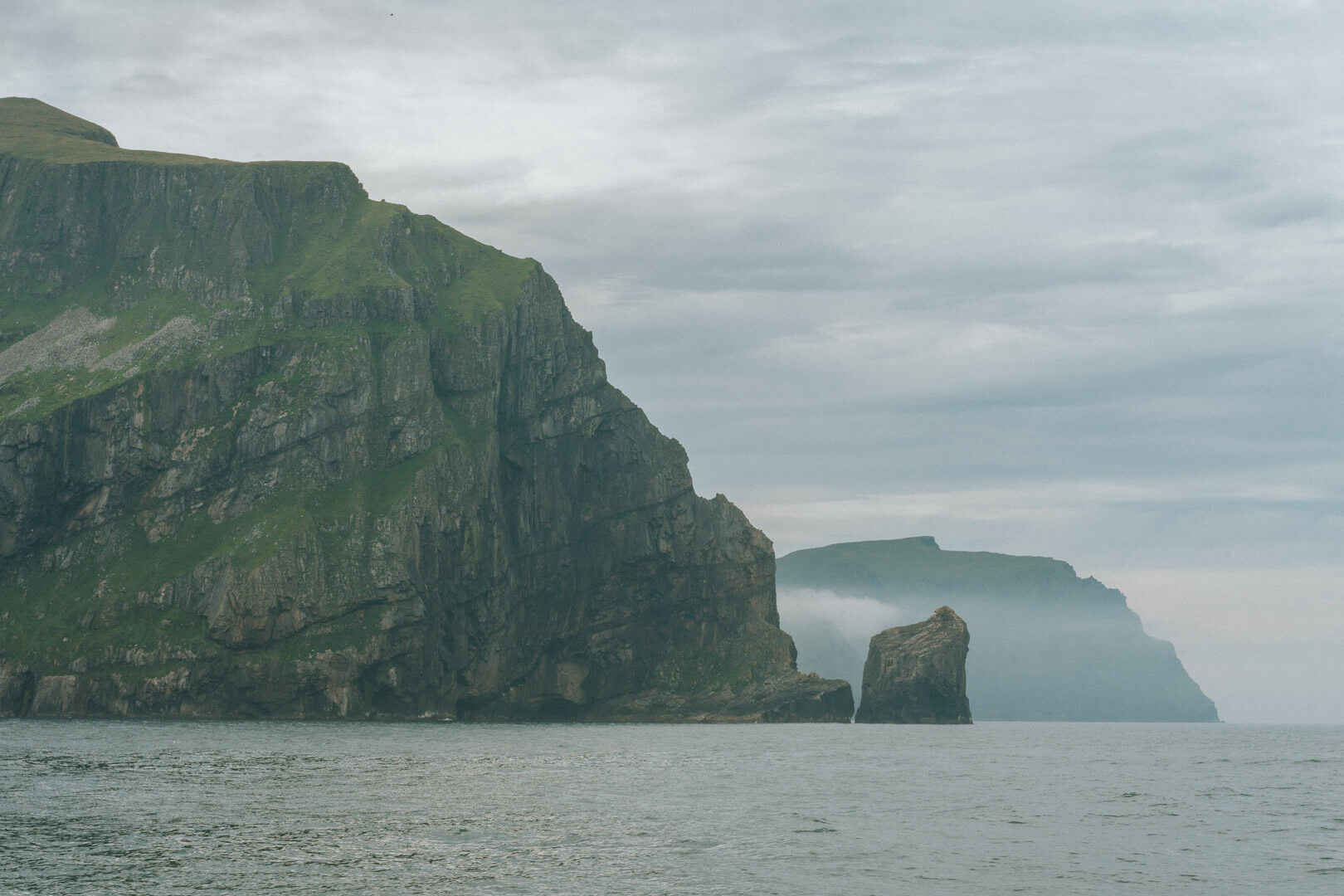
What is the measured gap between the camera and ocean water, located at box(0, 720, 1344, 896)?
54094 millimetres

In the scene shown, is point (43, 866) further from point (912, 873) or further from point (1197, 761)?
point (1197, 761)

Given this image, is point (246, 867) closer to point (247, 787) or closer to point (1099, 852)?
point (247, 787)

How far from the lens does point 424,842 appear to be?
208 ft

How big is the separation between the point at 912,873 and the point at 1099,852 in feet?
43.1

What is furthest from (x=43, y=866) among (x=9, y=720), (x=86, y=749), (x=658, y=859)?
(x=9, y=720)

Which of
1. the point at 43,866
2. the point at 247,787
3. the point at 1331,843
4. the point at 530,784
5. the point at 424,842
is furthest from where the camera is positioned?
the point at 530,784

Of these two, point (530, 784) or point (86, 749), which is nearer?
→ point (530, 784)

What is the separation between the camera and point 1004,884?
54.2 m

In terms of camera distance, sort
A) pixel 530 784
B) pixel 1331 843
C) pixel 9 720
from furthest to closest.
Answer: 1. pixel 9 720
2. pixel 530 784
3. pixel 1331 843

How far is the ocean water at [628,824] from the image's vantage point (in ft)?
177

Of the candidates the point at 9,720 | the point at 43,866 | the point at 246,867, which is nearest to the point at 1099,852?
the point at 246,867

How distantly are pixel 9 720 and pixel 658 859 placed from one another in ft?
539

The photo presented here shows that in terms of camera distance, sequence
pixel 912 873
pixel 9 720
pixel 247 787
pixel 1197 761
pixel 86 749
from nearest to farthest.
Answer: pixel 912 873 < pixel 247 787 < pixel 86 749 < pixel 1197 761 < pixel 9 720

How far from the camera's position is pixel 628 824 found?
72.8 metres
